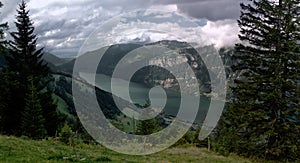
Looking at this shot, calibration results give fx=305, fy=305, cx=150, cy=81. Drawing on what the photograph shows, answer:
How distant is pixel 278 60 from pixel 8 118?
1321 inches

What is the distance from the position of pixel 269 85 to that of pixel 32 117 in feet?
89.7

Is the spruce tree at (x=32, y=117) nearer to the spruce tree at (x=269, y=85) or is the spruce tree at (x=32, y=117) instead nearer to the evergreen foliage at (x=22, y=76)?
the evergreen foliage at (x=22, y=76)

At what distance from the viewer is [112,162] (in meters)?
13.1

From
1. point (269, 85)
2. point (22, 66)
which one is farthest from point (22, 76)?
point (269, 85)

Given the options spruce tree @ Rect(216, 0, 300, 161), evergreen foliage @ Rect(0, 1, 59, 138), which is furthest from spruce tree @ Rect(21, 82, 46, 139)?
spruce tree @ Rect(216, 0, 300, 161)

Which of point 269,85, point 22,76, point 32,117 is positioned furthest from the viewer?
point 22,76

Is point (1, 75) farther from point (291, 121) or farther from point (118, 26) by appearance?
point (291, 121)

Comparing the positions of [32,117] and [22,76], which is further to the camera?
[22,76]

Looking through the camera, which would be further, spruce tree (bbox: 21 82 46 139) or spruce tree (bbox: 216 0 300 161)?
spruce tree (bbox: 21 82 46 139)

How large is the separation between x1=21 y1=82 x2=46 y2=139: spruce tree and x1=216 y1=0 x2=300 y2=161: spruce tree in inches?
931

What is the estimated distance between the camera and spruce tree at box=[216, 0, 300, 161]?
23.0m

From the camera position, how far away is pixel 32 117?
37.0 metres

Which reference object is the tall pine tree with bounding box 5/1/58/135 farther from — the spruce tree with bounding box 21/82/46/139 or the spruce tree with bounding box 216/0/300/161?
the spruce tree with bounding box 216/0/300/161

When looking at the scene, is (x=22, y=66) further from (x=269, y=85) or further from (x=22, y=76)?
(x=269, y=85)
